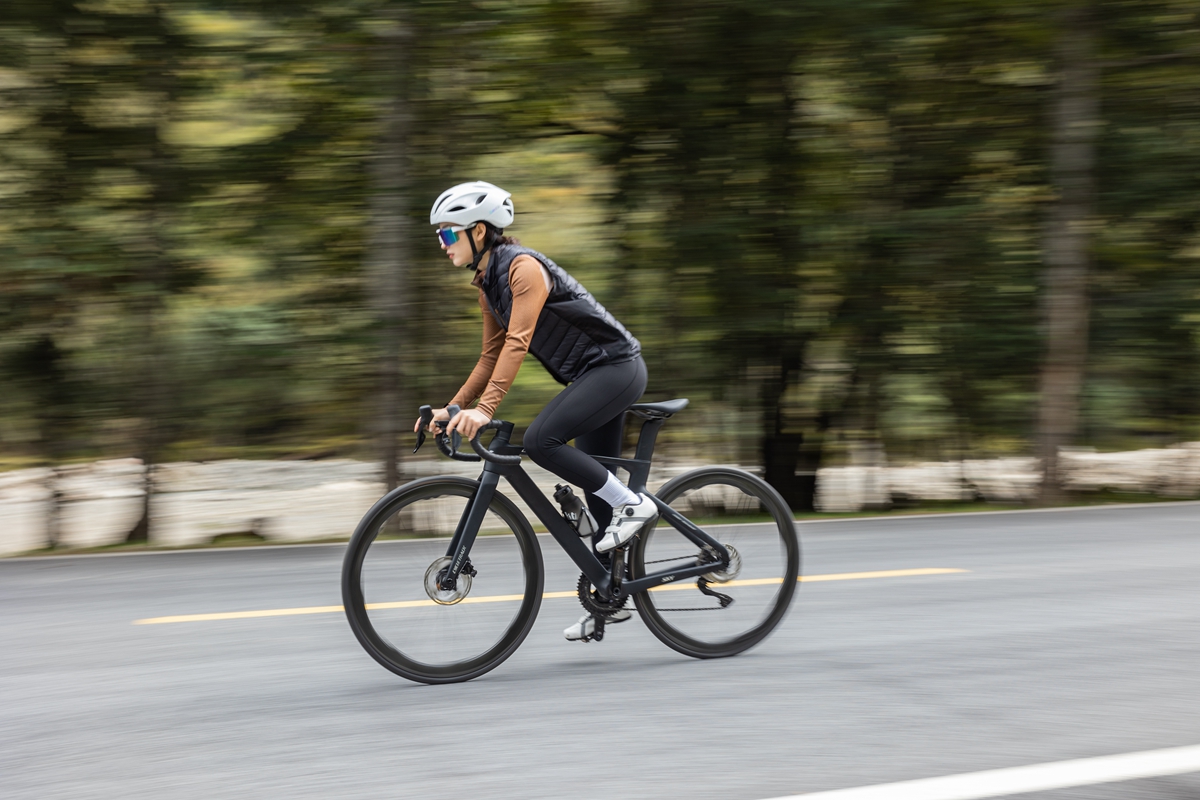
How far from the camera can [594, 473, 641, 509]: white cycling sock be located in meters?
4.46

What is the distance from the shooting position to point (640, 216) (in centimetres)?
1052

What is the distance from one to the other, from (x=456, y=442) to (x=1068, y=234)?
836cm

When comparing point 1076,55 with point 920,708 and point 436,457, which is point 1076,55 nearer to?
point 436,457

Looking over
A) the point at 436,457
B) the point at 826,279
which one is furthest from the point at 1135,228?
the point at 436,457

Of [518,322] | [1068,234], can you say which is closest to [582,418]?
[518,322]

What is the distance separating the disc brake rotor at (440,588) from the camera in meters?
4.34

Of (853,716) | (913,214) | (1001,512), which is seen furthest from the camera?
(913,214)

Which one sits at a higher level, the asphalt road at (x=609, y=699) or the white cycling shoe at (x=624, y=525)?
the white cycling shoe at (x=624, y=525)

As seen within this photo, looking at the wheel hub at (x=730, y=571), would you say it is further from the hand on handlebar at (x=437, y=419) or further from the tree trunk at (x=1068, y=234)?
the tree trunk at (x=1068, y=234)

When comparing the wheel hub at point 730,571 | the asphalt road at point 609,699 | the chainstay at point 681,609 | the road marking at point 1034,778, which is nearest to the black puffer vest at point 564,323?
the chainstay at point 681,609

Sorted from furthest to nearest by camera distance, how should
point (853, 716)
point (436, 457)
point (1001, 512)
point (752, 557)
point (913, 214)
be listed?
1. point (913, 214)
2. point (436, 457)
3. point (1001, 512)
4. point (752, 557)
5. point (853, 716)

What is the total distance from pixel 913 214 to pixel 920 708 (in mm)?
7736

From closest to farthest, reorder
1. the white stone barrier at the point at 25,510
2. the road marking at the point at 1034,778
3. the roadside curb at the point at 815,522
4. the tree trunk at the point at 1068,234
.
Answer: the road marking at the point at 1034,778 → the roadside curb at the point at 815,522 → the white stone barrier at the point at 25,510 → the tree trunk at the point at 1068,234

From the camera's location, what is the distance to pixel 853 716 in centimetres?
391
